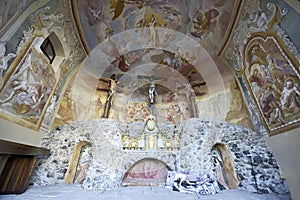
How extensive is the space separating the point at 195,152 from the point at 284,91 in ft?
11.6

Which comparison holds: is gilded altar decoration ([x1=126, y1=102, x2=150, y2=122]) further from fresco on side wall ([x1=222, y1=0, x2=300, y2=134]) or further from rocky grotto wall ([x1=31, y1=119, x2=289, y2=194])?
fresco on side wall ([x1=222, y1=0, x2=300, y2=134])

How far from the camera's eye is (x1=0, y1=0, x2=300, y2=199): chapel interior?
12.7 ft

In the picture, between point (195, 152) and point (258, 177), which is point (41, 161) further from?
point (258, 177)

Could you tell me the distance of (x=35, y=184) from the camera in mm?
5188

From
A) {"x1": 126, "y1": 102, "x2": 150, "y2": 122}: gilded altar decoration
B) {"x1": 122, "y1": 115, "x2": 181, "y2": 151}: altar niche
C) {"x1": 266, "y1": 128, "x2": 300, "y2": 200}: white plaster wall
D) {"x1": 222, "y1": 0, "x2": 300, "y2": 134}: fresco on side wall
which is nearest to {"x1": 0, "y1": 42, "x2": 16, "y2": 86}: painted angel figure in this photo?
{"x1": 122, "y1": 115, "x2": 181, "y2": 151}: altar niche

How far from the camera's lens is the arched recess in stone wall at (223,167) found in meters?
5.52

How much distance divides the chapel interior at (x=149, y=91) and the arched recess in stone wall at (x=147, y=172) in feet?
0.13

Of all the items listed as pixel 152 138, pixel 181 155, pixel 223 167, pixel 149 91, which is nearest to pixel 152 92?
pixel 149 91

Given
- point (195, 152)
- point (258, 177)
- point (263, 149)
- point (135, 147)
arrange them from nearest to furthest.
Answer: point (258, 177)
point (263, 149)
point (195, 152)
point (135, 147)

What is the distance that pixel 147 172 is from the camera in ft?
21.2

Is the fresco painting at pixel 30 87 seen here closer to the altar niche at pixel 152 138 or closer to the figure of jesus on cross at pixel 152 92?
the altar niche at pixel 152 138

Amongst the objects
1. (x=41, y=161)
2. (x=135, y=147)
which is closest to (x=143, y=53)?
(x=135, y=147)

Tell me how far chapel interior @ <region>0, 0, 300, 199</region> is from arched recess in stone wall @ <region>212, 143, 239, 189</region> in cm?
4

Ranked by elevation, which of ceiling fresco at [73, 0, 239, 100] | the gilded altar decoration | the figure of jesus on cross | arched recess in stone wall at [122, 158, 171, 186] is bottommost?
arched recess in stone wall at [122, 158, 171, 186]
